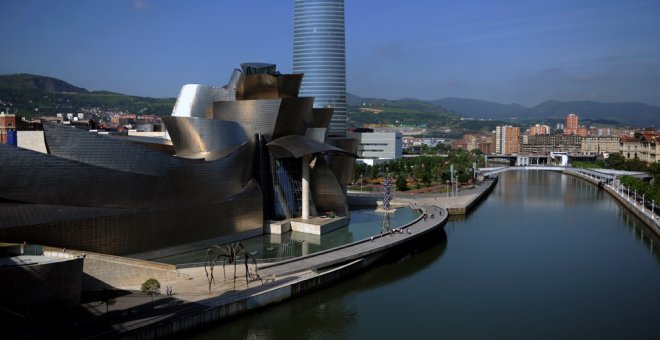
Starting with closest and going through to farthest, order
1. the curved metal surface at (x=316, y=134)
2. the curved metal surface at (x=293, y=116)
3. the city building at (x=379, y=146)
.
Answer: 1. the curved metal surface at (x=293, y=116)
2. the curved metal surface at (x=316, y=134)
3. the city building at (x=379, y=146)

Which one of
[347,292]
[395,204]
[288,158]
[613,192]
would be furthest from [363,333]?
[613,192]

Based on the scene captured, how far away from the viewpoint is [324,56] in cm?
9612

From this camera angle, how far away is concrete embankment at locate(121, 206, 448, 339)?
59.9ft

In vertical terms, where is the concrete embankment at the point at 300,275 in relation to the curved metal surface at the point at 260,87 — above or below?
below

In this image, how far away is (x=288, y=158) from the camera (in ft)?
115

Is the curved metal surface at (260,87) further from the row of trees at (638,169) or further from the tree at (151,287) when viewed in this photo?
the row of trees at (638,169)

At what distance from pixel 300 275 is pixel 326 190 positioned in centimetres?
1346

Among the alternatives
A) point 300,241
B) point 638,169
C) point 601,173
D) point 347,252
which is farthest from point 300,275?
point 638,169

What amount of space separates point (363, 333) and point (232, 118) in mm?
17659

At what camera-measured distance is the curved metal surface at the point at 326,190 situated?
3628 cm

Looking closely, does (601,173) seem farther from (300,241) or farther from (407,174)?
(300,241)

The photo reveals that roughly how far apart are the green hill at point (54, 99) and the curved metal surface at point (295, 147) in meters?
83.8

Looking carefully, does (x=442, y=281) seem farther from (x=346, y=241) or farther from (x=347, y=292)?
(x=346, y=241)

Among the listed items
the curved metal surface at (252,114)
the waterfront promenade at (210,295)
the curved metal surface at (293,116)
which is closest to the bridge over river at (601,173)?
the curved metal surface at (293,116)
